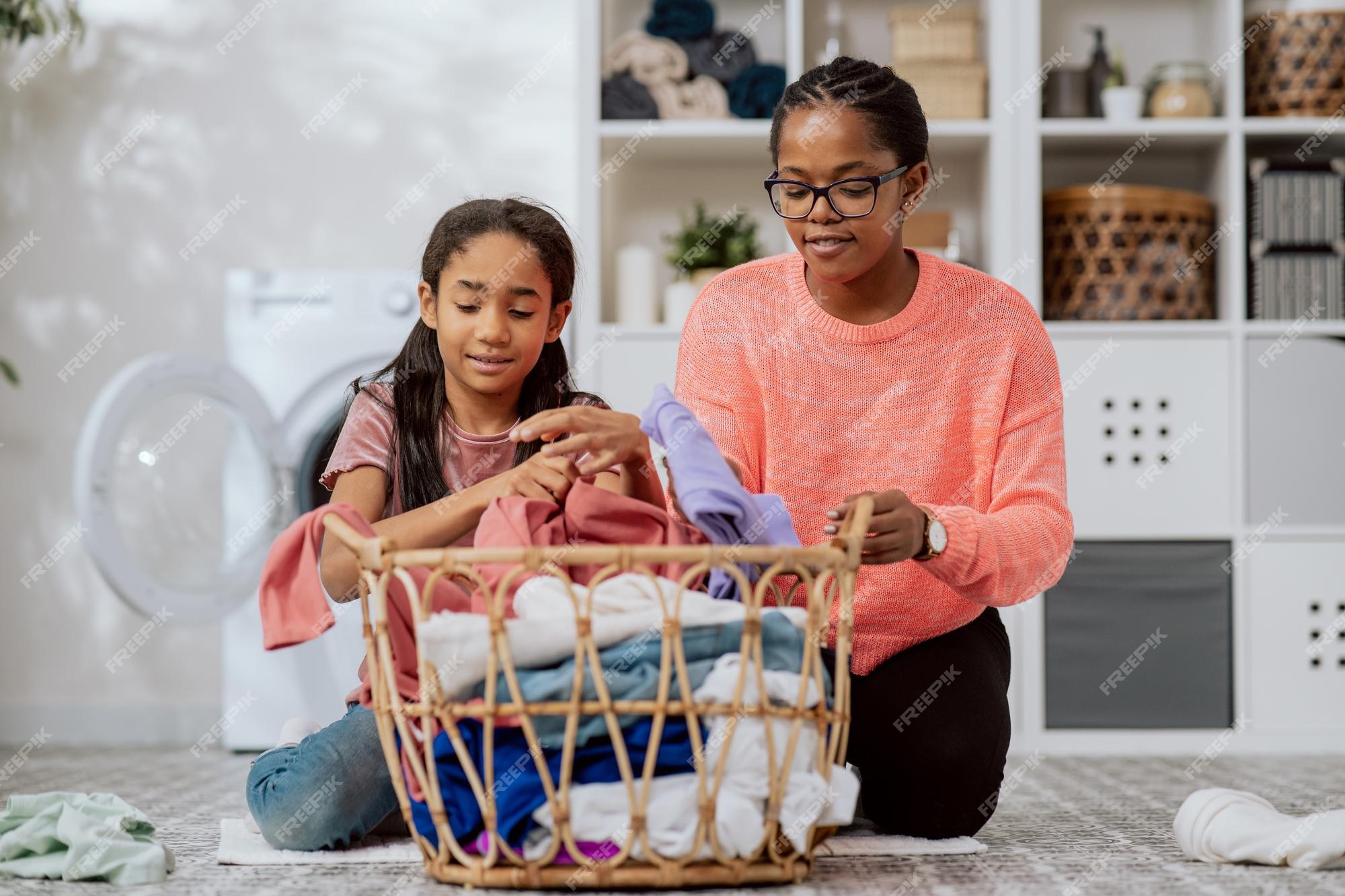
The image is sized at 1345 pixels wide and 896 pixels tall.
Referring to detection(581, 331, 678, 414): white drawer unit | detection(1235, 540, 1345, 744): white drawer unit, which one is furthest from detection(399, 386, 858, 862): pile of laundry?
detection(1235, 540, 1345, 744): white drawer unit

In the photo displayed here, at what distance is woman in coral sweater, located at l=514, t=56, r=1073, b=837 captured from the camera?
138cm

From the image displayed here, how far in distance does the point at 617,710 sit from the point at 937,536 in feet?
1.24

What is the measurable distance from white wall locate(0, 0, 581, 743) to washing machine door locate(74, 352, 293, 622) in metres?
0.47

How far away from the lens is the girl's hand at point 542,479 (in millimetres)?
1250

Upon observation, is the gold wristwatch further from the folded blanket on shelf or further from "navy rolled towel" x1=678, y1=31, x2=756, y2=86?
"navy rolled towel" x1=678, y1=31, x2=756, y2=86

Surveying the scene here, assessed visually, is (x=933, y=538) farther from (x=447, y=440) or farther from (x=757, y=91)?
(x=757, y=91)

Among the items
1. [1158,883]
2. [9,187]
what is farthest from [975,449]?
[9,187]

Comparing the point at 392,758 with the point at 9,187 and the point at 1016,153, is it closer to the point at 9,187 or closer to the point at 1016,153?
the point at 1016,153

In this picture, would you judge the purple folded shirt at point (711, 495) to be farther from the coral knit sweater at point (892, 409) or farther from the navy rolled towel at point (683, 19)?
the navy rolled towel at point (683, 19)

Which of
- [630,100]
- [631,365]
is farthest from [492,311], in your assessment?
[630,100]

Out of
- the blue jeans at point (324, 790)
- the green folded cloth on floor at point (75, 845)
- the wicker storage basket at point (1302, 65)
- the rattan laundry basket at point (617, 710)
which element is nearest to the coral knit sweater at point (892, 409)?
the rattan laundry basket at point (617, 710)

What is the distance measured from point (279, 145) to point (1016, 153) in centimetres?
149

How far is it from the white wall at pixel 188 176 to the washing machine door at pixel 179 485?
1.55 ft

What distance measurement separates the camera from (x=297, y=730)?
152 cm
